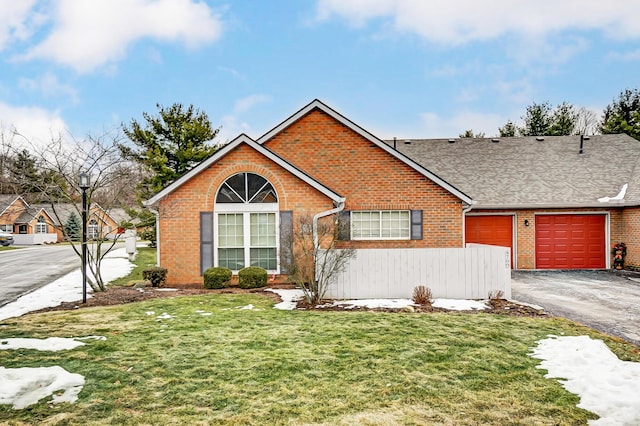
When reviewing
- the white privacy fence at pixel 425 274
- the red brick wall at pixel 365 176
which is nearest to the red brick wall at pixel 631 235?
the red brick wall at pixel 365 176

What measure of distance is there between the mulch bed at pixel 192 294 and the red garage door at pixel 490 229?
750 centimetres

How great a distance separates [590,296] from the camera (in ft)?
37.7

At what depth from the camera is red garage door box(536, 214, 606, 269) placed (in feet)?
56.9

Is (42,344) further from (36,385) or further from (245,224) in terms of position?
(245,224)

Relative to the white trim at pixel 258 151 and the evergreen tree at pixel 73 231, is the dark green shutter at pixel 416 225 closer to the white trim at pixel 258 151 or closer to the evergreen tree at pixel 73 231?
the white trim at pixel 258 151

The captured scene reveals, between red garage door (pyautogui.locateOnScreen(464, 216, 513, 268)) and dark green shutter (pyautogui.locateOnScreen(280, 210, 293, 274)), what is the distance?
8.17m

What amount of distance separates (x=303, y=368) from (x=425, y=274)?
5.79 metres

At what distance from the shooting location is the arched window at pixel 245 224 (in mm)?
13172

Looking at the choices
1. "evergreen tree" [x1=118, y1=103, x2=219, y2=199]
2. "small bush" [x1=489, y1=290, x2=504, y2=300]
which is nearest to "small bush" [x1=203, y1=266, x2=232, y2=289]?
"small bush" [x1=489, y1=290, x2=504, y2=300]

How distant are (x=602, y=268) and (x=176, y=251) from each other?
16.1 m

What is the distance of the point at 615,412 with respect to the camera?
4.39 m

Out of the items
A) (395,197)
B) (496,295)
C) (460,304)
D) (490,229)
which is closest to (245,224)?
(395,197)

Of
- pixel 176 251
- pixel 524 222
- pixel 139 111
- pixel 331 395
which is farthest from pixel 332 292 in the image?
pixel 139 111

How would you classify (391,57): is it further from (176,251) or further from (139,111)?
(139,111)
